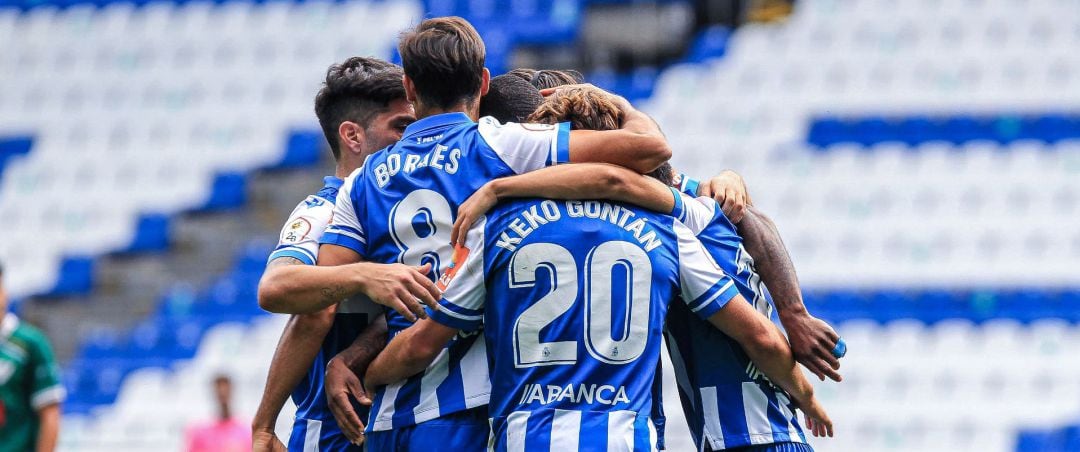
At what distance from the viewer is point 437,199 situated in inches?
145

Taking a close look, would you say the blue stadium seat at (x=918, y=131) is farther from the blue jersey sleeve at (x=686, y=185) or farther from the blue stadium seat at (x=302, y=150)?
the blue jersey sleeve at (x=686, y=185)

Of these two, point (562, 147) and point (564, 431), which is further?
point (562, 147)

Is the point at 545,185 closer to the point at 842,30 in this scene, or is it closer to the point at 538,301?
the point at 538,301

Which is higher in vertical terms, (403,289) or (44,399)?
(44,399)

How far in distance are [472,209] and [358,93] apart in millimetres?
946

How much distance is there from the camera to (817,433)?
416 centimetres

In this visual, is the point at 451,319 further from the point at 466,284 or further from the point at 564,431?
the point at 564,431

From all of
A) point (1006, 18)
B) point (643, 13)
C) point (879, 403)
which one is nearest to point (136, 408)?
point (879, 403)

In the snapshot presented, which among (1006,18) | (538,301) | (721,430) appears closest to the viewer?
(538,301)

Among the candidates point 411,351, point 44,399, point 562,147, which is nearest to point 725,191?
point 562,147

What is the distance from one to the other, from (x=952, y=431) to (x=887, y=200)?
8.99 ft

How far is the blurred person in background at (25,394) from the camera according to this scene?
254 inches

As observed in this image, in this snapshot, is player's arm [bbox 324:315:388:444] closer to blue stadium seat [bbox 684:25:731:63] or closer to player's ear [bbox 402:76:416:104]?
player's ear [bbox 402:76:416:104]

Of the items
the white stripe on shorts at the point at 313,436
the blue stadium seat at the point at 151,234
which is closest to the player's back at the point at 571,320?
the white stripe on shorts at the point at 313,436
